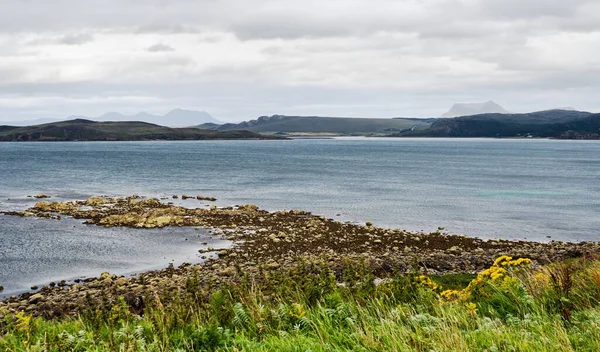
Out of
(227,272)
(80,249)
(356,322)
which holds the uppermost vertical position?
(356,322)

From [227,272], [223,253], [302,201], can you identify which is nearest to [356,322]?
[227,272]

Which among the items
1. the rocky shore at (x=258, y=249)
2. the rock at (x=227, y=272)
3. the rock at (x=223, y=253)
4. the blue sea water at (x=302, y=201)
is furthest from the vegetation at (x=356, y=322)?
the rock at (x=223, y=253)

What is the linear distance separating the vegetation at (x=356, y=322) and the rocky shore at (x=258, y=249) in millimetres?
5883

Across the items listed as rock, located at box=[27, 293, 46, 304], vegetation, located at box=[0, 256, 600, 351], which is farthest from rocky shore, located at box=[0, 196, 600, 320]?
vegetation, located at box=[0, 256, 600, 351]

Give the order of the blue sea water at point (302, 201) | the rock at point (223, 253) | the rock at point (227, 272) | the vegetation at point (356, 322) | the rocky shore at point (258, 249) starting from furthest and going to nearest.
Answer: the blue sea water at point (302, 201) < the rock at point (223, 253) < the rock at point (227, 272) < the rocky shore at point (258, 249) < the vegetation at point (356, 322)

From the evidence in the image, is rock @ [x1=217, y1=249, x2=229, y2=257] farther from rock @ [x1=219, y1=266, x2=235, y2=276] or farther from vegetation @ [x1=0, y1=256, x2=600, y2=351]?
vegetation @ [x1=0, y1=256, x2=600, y2=351]

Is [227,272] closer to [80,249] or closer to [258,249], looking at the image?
[258,249]

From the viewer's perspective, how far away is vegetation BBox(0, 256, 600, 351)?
6809 millimetres

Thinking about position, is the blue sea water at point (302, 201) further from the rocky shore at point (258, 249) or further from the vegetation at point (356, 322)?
the vegetation at point (356, 322)

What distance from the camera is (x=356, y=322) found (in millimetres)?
7922

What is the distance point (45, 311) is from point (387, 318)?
53.9ft

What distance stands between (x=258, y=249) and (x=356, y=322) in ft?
79.2

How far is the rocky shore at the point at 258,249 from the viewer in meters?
21.8


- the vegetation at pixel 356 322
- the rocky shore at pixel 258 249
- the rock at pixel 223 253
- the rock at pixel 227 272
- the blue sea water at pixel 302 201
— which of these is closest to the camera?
the vegetation at pixel 356 322
